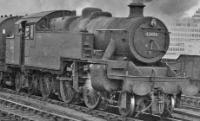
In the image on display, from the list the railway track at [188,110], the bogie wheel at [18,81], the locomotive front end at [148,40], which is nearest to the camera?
the locomotive front end at [148,40]

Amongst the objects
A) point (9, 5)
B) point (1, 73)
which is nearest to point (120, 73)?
point (1, 73)

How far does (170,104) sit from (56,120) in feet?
10.8

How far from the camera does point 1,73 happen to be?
17969 mm

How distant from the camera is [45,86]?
1452 centimetres

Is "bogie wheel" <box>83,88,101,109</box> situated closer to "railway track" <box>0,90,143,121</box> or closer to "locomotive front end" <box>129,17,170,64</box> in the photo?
"railway track" <box>0,90,143,121</box>

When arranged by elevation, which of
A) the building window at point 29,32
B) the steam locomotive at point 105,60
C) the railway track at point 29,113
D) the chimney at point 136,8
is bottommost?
the railway track at point 29,113

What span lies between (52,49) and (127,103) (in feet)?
12.5

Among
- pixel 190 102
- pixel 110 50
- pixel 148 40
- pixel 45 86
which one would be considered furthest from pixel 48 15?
pixel 190 102

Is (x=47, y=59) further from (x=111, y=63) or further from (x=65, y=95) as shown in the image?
(x=111, y=63)

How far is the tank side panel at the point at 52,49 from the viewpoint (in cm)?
1225

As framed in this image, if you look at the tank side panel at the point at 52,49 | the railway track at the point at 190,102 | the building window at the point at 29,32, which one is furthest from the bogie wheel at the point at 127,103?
the building window at the point at 29,32

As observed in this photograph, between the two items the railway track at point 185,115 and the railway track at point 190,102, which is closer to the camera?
the railway track at point 185,115

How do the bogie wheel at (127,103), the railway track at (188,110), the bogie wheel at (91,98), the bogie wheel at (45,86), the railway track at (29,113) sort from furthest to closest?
1. the bogie wheel at (45,86)
2. the bogie wheel at (91,98)
3. the railway track at (188,110)
4. the railway track at (29,113)
5. the bogie wheel at (127,103)

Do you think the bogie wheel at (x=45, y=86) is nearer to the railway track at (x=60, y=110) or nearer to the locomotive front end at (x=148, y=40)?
the railway track at (x=60, y=110)
